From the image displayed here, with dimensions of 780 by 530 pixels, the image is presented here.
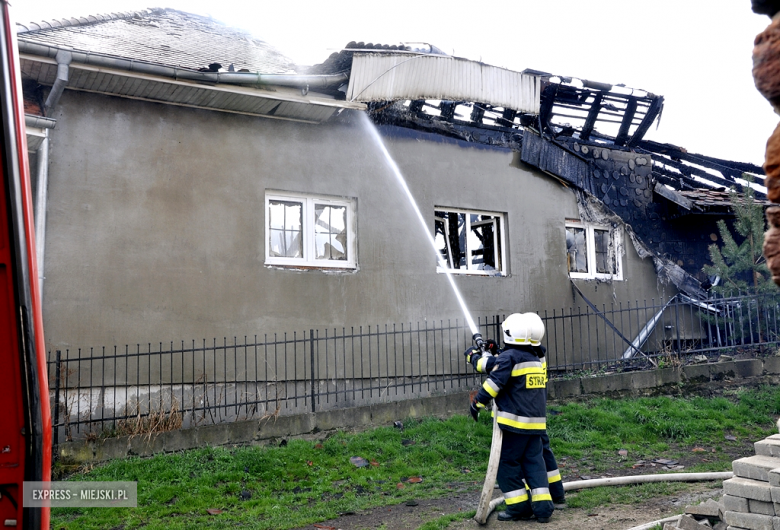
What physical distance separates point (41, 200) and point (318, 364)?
12.7ft

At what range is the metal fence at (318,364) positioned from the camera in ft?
23.9

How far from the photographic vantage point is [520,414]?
5.56m

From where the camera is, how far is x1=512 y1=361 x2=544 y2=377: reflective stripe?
564 cm

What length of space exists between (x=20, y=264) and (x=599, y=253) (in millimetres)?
10958

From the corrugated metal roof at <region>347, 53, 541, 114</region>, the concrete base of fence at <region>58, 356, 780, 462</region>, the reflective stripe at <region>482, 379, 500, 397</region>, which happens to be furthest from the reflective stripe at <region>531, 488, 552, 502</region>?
the corrugated metal roof at <region>347, 53, 541, 114</region>

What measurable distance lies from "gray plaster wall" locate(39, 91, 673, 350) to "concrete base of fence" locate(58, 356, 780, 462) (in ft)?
4.35

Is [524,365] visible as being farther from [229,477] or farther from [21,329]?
[21,329]

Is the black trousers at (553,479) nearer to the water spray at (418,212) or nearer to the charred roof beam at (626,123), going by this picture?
the water spray at (418,212)

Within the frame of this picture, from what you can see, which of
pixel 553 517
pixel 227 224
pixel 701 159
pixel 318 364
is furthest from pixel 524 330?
pixel 701 159

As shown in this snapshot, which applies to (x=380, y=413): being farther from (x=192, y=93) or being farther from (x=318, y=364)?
(x=192, y=93)

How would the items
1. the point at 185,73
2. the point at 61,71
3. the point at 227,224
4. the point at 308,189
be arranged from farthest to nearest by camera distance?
1. the point at 308,189
2. the point at 227,224
3. the point at 185,73
4. the point at 61,71

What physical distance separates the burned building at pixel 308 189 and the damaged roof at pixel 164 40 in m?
0.06

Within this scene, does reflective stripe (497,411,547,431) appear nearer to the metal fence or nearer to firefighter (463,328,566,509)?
firefighter (463,328,566,509)

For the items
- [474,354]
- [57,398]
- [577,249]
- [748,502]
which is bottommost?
[748,502]
